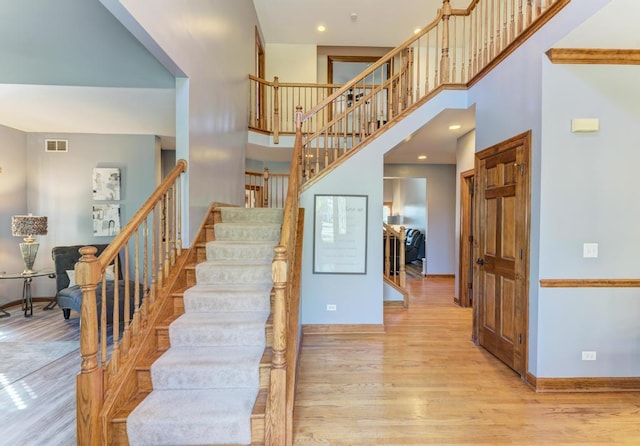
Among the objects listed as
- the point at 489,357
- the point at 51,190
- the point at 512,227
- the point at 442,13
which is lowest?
the point at 489,357

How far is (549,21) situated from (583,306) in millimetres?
2393

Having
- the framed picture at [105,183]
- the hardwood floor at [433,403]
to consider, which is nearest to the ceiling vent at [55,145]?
the framed picture at [105,183]

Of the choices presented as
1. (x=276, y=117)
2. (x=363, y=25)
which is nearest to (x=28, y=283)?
(x=276, y=117)

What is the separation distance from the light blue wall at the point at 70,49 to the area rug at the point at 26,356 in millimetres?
2795

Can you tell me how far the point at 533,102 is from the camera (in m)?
2.58

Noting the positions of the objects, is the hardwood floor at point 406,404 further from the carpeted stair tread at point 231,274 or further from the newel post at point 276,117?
the newel post at point 276,117

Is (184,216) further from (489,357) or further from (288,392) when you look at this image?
(489,357)

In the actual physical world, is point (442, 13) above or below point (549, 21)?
above

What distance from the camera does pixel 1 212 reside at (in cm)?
445

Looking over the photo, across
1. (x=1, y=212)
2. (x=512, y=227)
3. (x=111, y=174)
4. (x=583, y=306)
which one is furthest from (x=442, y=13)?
(x=1, y=212)

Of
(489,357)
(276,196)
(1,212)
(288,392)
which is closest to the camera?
(288,392)

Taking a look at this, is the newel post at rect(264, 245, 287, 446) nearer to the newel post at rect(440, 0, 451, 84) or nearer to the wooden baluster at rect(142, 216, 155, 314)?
the wooden baluster at rect(142, 216, 155, 314)

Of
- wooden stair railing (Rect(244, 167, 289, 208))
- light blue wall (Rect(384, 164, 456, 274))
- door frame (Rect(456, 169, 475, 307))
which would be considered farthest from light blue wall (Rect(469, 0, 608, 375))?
light blue wall (Rect(384, 164, 456, 274))

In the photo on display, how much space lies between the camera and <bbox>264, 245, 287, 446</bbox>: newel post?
1768 millimetres
